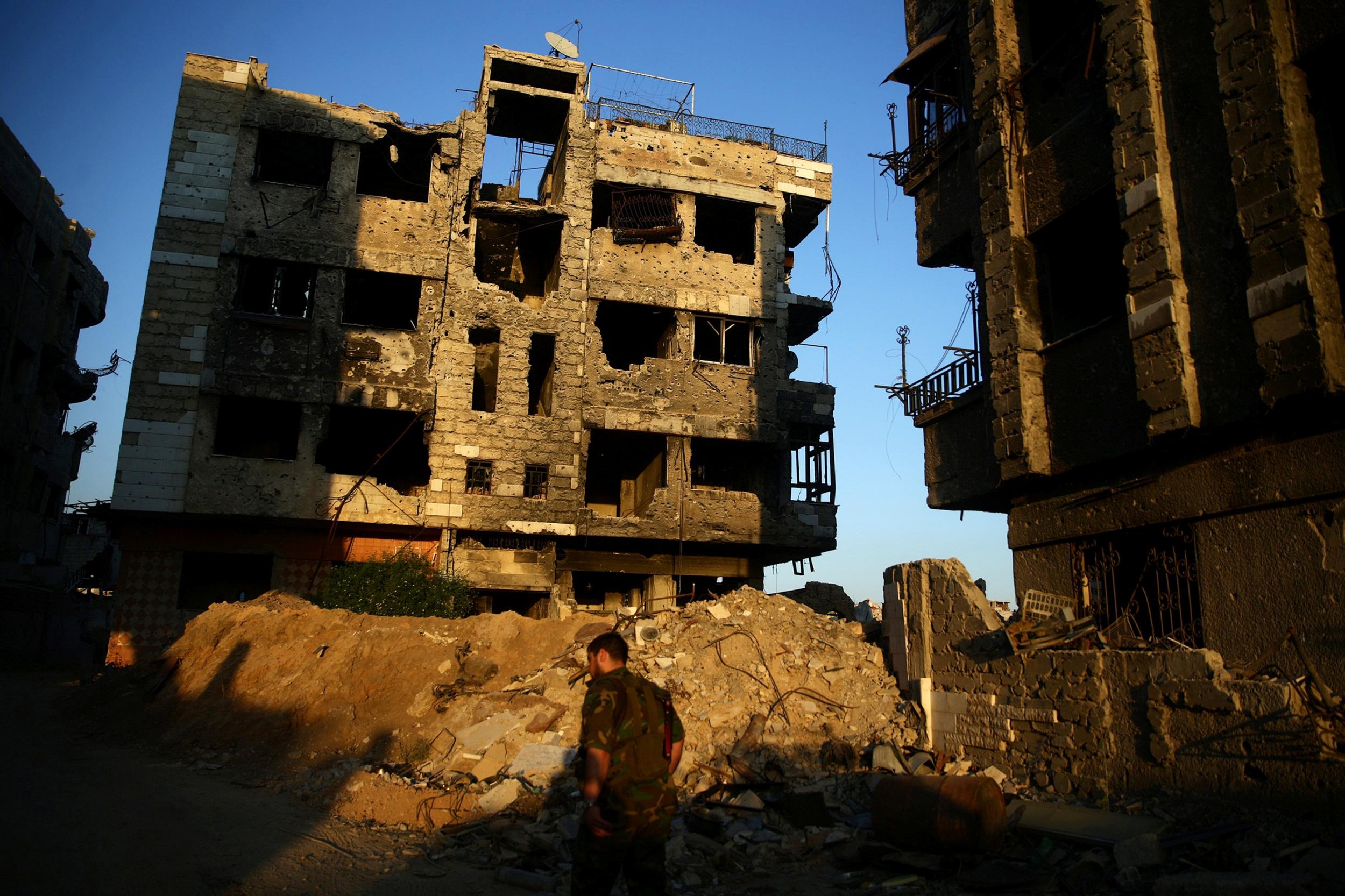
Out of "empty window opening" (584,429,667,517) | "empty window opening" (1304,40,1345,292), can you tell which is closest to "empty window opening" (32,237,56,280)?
"empty window opening" (584,429,667,517)

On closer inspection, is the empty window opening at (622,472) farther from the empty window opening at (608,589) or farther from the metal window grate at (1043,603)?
the metal window grate at (1043,603)

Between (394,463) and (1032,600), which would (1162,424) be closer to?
(1032,600)

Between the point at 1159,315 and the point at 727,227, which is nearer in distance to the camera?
the point at 1159,315

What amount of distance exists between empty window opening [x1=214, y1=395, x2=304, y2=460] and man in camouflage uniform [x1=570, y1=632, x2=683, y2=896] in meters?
20.6

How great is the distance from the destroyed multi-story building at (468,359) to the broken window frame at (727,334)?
10 cm

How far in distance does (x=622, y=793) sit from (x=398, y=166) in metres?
24.1

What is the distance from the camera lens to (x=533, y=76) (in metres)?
26.1

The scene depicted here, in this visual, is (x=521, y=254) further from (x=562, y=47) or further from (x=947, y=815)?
(x=947, y=815)

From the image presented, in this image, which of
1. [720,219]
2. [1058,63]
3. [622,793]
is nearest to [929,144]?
[1058,63]

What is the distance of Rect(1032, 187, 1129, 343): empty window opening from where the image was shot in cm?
1115

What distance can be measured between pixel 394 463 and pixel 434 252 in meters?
5.85

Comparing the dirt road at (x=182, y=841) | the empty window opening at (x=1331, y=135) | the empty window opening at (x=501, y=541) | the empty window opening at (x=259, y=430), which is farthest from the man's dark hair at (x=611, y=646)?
the empty window opening at (x=259, y=430)

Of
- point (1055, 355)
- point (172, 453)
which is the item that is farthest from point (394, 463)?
point (1055, 355)

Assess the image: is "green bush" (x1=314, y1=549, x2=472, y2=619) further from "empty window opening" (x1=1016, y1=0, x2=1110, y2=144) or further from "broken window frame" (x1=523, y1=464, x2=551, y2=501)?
"empty window opening" (x1=1016, y1=0, x2=1110, y2=144)
